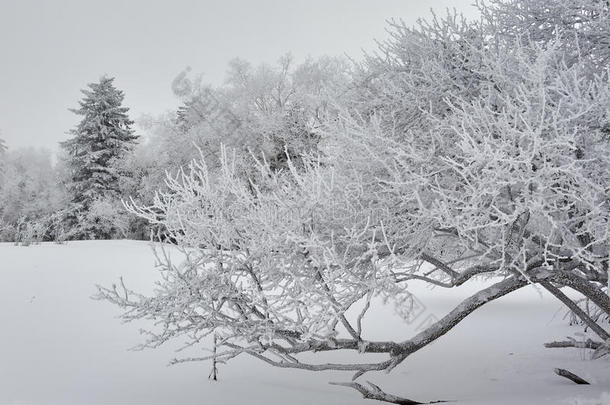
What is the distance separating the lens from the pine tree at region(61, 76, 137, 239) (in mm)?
30781

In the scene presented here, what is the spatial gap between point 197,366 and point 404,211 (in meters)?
4.05

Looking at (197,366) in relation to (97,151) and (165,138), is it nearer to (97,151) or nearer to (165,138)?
(165,138)

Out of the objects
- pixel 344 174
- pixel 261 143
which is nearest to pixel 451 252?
pixel 344 174

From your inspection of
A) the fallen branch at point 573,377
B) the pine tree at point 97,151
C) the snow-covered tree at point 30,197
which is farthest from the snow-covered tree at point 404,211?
the snow-covered tree at point 30,197

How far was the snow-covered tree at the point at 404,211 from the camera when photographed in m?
4.50

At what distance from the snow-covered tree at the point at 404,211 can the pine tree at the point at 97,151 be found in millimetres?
26208

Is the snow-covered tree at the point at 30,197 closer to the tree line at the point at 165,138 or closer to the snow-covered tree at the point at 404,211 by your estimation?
the tree line at the point at 165,138

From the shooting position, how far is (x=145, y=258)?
53.6 ft

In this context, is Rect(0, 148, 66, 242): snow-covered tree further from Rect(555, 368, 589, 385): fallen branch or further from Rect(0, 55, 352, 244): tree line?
Rect(555, 368, 589, 385): fallen branch

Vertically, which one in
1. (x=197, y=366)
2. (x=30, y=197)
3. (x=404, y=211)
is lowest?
(x=197, y=366)

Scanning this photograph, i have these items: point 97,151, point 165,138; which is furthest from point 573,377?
point 97,151

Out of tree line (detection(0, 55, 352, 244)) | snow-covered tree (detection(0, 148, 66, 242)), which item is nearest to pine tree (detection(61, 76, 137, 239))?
tree line (detection(0, 55, 352, 244))

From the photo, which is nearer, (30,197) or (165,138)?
(165,138)

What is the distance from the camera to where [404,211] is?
5996 millimetres
